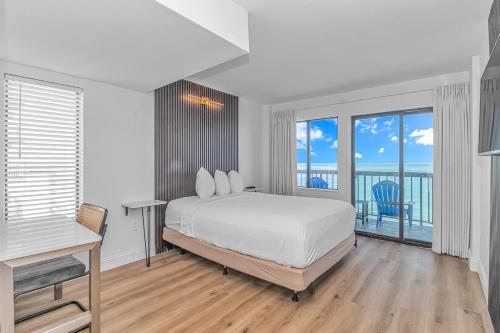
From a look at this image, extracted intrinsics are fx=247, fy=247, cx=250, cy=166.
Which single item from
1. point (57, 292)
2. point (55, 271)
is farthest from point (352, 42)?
point (57, 292)

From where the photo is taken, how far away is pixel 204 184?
3.79m

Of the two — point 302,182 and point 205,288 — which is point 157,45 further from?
point 302,182

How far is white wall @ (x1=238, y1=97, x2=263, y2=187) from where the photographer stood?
499cm

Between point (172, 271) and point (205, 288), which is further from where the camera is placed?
point (172, 271)

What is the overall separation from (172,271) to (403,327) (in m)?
2.37

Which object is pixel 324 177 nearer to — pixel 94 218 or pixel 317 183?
pixel 317 183

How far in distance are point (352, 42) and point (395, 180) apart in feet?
8.60

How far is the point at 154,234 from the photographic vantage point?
3.52m

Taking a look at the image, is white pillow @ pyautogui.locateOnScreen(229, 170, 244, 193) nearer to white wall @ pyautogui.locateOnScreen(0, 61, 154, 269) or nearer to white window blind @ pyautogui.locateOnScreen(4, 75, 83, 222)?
white wall @ pyautogui.locateOnScreen(0, 61, 154, 269)

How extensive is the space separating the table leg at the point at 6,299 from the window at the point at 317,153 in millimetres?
4561

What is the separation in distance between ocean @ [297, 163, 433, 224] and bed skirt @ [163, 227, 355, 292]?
156 cm

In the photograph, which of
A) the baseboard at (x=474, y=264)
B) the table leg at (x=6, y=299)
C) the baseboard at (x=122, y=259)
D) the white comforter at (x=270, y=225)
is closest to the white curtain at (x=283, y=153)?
the white comforter at (x=270, y=225)

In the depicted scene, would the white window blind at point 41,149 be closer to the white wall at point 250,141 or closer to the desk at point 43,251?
the desk at point 43,251

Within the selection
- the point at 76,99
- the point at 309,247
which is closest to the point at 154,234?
the point at 76,99
